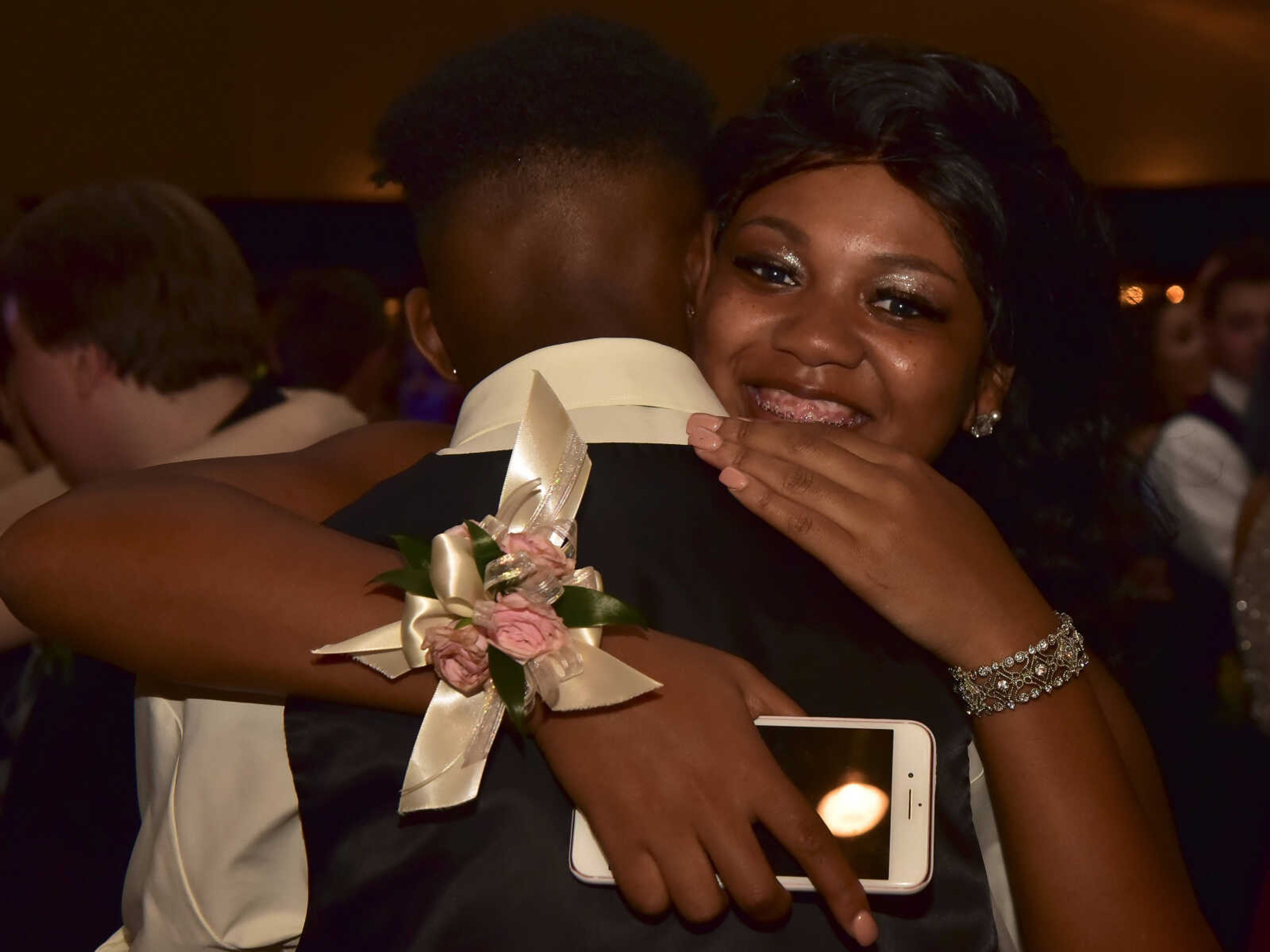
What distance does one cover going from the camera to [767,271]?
1.62 m

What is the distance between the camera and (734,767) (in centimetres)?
101

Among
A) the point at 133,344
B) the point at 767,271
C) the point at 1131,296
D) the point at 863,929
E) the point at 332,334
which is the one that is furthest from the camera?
the point at 332,334

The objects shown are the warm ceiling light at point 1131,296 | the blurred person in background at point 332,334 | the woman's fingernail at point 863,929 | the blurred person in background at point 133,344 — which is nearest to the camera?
the woman's fingernail at point 863,929

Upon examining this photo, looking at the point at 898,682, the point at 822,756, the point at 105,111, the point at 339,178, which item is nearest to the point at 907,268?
the point at 898,682

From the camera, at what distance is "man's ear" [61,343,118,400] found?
7.44 feet

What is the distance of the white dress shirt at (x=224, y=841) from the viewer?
1.14m

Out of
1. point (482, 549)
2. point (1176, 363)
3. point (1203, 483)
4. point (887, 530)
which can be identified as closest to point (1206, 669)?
point (1203, 483)

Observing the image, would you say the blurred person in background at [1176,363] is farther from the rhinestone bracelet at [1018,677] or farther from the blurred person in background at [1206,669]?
the rhinestone bracelet at [1018,677]

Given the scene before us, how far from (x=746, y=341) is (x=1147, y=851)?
710mm

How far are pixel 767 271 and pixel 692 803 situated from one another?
2.59ft

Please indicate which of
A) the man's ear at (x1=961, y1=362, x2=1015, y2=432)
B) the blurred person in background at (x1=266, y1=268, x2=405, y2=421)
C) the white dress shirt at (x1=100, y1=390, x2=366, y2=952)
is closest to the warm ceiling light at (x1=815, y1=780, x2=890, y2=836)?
the white dress shirt at (x1=100, y1=390, x2=366, y2=952)

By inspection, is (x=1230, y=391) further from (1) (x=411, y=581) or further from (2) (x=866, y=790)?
(1) (x=411, y=581)

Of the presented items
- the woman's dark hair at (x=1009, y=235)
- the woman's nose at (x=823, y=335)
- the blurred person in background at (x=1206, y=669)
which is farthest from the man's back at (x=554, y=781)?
the blurred person in background at (x=1206, y=669)

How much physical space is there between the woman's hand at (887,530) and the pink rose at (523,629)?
23cm
